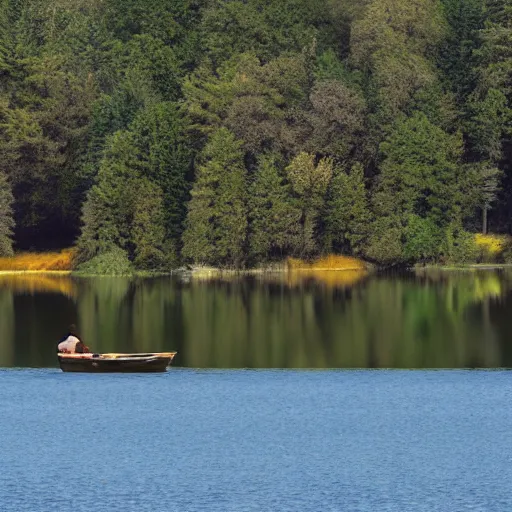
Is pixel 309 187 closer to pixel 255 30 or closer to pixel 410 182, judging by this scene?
pixel 410 182

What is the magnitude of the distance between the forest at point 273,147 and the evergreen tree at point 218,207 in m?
0.13

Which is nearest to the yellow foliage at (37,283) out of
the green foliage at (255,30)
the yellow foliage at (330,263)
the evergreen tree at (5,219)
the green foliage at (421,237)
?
the evergreen tree at (5,219)

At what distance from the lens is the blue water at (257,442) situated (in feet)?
113

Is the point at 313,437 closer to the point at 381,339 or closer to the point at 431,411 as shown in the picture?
the point at 431,411

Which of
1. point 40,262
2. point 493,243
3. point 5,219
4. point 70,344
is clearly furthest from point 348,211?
point 70,344

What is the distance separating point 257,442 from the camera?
1610 inches

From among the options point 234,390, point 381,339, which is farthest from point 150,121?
point 234,390

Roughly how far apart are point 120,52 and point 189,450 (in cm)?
9649

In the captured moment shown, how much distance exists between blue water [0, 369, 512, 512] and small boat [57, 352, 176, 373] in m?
0.44

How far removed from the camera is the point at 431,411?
45906mm

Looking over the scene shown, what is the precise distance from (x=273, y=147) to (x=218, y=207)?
780cm

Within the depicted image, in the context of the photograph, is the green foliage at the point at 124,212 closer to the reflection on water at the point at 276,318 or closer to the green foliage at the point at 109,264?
the green foliage at the point at 109,264

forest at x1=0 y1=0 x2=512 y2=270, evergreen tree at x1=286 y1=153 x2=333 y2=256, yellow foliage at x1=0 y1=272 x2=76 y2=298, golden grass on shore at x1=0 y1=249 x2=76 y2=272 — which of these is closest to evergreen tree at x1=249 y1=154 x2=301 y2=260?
forest at x1=0 y1=0 x2=512 y2=270

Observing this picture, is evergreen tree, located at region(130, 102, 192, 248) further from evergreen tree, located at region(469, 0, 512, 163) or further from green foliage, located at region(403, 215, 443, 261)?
evergreen tree, located at region(469, 0, 512, 163)
